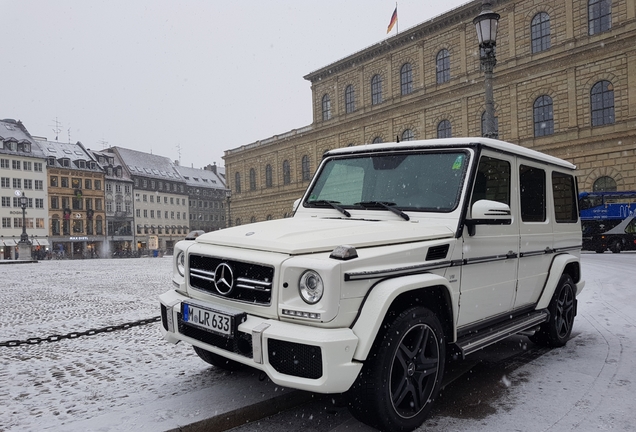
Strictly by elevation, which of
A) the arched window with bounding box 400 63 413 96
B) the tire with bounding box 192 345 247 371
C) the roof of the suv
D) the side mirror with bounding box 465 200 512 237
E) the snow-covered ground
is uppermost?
the arched window with bounding box 400 63 413 96

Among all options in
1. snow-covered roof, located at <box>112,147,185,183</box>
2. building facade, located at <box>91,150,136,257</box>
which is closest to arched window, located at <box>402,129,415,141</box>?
building facade, located at <box>91,150,136,257</box>

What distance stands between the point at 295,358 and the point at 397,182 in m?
2.06

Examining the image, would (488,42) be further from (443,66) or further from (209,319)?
(443,66)

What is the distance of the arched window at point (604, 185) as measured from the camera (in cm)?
3067

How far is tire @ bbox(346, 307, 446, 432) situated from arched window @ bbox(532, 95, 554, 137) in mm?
34451

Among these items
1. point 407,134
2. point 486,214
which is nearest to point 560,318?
point 486,214

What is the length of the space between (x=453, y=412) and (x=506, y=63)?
37.5 metres

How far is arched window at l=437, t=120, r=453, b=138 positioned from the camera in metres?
40.4

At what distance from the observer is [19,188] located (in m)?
69.8

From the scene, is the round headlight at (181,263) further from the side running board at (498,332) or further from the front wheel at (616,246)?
the front wheel at (616,246)

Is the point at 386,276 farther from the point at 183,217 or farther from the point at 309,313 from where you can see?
the point at 183,217

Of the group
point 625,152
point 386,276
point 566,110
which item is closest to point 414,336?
point 386,276

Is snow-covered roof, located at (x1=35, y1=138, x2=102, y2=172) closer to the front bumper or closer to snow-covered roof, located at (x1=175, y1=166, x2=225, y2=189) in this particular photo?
snow-covered roof, located at (x1=175, y1=166, x2=225, y2=189)

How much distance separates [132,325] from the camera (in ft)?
21.1
